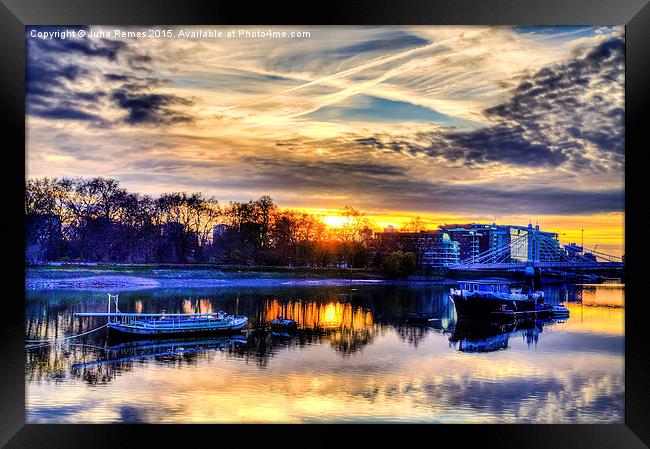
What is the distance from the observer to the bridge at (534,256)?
12461mm

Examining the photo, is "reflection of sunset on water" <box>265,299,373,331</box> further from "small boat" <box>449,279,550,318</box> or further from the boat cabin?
the boat cabin

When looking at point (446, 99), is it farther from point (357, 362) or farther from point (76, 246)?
point (76, 246)

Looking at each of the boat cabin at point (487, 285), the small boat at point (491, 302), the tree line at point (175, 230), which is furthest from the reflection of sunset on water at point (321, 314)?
the boat cabin at point (487, 285)

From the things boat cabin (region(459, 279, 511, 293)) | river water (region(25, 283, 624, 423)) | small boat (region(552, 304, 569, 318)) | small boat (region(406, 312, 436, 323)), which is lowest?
river water (region(25, 283, 624, 423))

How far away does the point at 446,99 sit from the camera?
10633 mm

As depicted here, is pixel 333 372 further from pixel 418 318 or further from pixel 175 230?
pixel 175 230

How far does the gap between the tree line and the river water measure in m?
1.36

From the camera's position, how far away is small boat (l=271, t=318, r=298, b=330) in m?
14.5

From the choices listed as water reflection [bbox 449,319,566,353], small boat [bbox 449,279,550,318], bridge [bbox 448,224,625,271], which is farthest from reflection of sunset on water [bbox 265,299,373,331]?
bridge [bbox 448,224,625,271]

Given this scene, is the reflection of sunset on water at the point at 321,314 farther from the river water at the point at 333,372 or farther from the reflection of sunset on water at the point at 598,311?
the reflection of sunset on water at the point at 598,311

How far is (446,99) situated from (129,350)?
23.1 ft

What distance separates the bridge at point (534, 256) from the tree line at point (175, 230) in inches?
109
